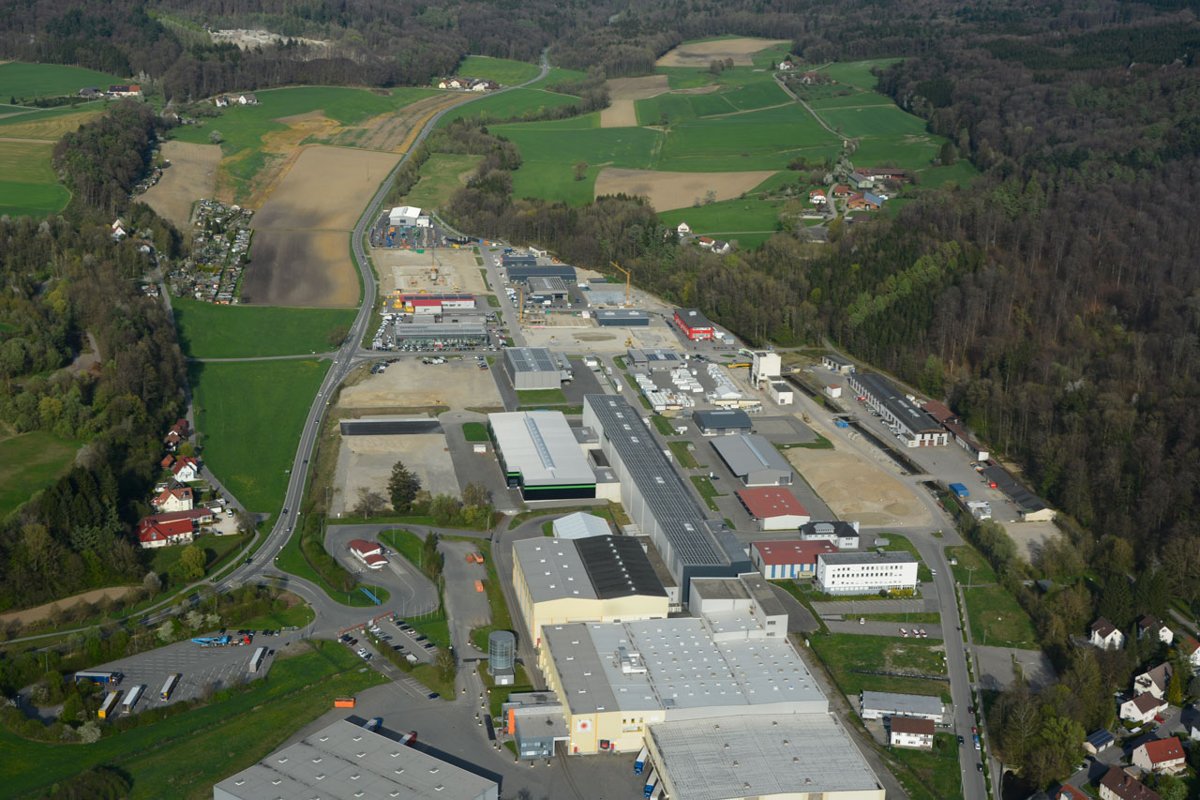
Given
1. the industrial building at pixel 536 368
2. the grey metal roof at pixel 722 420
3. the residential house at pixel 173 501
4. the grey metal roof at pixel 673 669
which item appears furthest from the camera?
the industrial building at pixel 536 368

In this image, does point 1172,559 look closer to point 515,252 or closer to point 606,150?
point 515,252

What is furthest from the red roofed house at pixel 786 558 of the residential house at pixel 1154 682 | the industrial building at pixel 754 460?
the residential house at pixel 1154 682

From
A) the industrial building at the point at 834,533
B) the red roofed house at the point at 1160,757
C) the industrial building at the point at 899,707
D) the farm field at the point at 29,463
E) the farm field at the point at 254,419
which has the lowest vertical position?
the farm field at the point at 254,419

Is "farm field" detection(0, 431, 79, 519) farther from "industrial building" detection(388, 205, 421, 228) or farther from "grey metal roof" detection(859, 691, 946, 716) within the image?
"industrial building" detection(388, 205, 421, 228)

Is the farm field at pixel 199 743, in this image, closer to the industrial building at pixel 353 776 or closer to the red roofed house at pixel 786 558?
the industrial building at pixel 353 776

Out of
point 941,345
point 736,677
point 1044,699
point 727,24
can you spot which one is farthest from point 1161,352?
point 727,24

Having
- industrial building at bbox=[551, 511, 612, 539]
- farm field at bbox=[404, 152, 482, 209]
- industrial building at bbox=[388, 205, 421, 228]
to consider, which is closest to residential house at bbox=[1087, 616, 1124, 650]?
industrial building at bbox=[551, 511, 612, 539]
